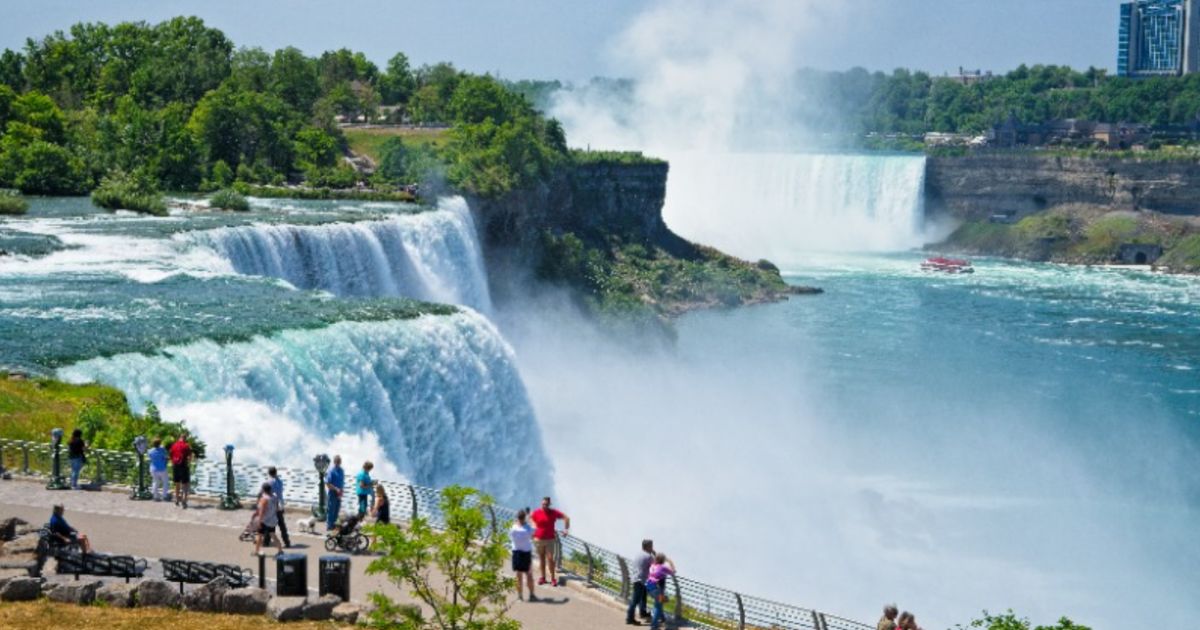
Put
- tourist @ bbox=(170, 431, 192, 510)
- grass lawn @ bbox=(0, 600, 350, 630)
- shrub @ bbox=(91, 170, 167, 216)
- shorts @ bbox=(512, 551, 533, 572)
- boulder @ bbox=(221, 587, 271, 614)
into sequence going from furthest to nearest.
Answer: shrub @ bbox=(91, 170, 167, 216) < tourist @ bbox=(170, 431, 192, 510) < shorts @ bbox=(512, 551, 533, 572) < boulder @ bbox=(221, 587, 271, 614) < grass lawn @ bbox=(0, 600, 350, 630)

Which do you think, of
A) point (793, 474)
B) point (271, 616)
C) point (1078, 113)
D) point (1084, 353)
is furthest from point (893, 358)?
point (1078, 113)

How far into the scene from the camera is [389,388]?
31.7 metres

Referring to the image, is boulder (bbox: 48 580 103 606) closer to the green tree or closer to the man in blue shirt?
the green tree

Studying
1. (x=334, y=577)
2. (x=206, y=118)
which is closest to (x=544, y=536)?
(x=334, y=577)

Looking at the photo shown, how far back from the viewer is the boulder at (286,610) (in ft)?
55.0

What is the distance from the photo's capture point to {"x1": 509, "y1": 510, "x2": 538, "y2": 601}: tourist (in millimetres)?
18297

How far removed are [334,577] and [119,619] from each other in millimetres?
2142

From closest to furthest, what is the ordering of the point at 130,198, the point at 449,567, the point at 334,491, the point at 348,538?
1. the point at 449,567
2. the point at 348,538
3. the point at 334,491
4. the point at 130,198

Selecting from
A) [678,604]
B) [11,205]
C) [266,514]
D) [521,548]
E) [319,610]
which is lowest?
[678,604]

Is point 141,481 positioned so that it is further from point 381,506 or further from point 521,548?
point 521,548

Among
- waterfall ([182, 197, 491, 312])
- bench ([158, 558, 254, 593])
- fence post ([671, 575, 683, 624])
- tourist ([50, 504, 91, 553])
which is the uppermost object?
waterfall ([182, 197, 491, 312])

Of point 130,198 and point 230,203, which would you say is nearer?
point 130,198

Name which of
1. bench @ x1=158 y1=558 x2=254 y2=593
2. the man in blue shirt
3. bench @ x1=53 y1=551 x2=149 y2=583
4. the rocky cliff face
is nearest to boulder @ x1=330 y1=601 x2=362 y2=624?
bench @ x1=158 y1=558 x2=254 y2=593

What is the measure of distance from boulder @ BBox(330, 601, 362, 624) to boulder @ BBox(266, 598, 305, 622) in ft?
1.06
